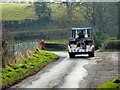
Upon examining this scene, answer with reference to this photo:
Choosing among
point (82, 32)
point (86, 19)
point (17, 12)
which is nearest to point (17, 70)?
point (82, 32)

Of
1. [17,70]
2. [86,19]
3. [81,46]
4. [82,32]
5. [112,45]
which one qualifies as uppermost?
[86,19]

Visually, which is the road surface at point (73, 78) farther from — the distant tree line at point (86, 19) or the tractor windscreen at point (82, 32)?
the distant tree line at point (86, 19)

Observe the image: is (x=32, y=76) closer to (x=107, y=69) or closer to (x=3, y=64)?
(x=3, y=64)

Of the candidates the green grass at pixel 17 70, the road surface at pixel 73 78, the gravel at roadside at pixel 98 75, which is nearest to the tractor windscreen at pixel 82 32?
the green grass at pixel 17 70

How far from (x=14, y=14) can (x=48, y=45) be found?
4898 cm

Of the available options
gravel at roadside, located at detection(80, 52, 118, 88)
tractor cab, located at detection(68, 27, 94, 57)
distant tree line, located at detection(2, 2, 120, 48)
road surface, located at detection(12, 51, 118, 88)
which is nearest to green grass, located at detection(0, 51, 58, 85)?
road surface, located at detection(12, 51, 118, 88)

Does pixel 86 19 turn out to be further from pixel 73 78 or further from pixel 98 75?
pixel 73 78

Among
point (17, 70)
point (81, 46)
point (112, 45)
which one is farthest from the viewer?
point (112, 45)

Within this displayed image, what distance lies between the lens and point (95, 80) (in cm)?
1839

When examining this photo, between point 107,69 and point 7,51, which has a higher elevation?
point 7,51

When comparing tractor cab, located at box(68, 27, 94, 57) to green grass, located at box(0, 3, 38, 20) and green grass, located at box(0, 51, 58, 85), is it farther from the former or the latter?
green grass, located at box(0, 3, 38, 20)

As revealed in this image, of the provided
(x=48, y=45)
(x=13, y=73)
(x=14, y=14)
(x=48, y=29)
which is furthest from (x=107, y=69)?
(x=14, y=14)

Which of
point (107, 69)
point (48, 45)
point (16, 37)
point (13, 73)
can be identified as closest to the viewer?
point (13, 73)

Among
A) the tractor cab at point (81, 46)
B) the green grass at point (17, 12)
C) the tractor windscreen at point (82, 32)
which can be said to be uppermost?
the green grass at point (17, 12)
